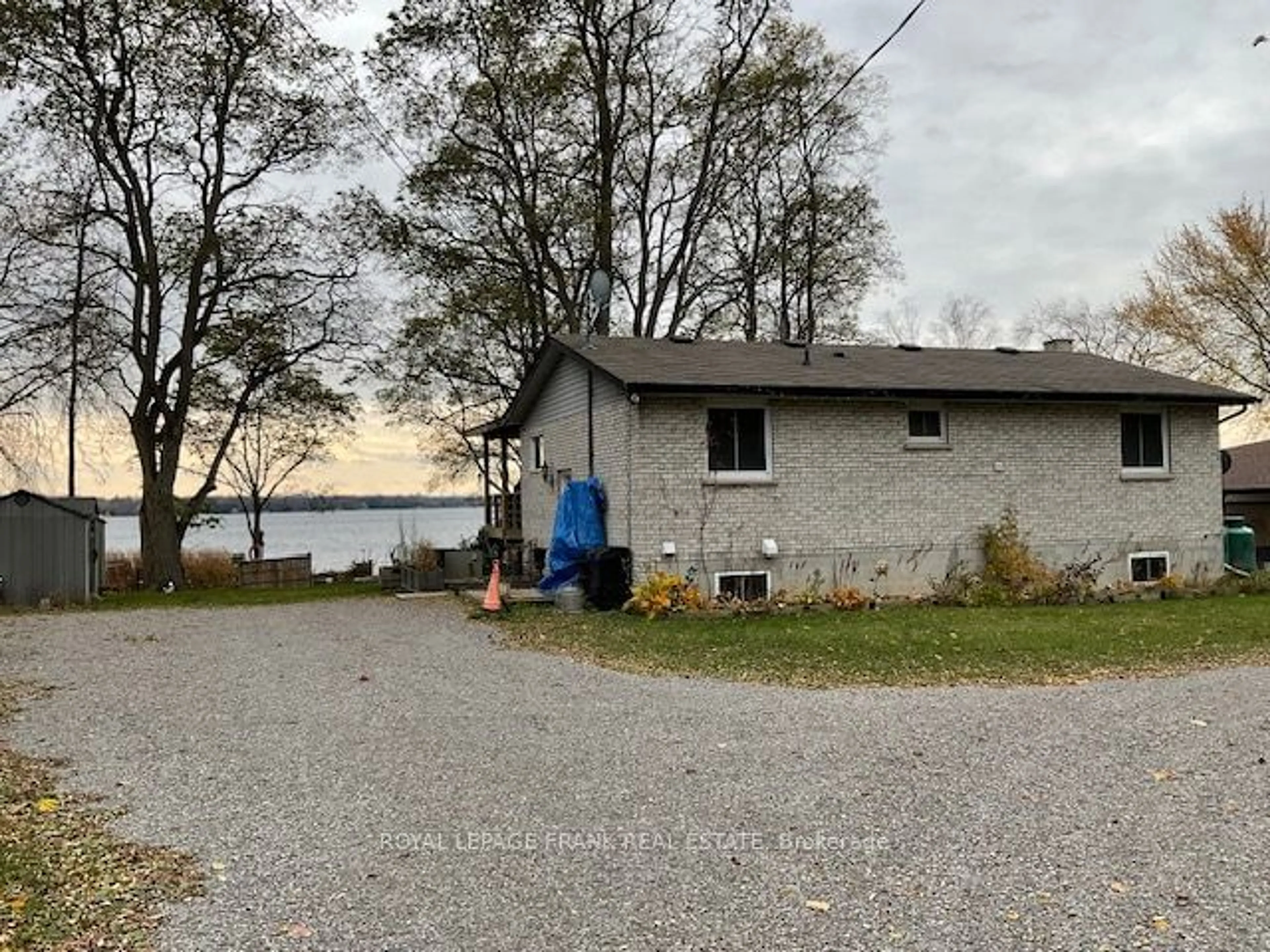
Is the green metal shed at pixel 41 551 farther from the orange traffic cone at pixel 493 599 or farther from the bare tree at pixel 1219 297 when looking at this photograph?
the bare tree at pixel 1219 297

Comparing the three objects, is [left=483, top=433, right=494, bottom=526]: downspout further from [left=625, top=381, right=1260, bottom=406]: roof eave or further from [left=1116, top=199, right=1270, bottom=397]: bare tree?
[left=1116, top=199, right=1270, bottom=397]: bare tree

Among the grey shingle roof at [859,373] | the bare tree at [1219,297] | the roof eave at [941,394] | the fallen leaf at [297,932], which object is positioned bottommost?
the fallen leaf at [297,932]

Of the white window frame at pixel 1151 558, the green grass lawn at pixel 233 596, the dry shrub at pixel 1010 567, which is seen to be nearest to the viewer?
the dry shrub at pixel 1010 567

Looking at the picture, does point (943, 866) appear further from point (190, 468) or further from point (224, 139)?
point (190, 468)

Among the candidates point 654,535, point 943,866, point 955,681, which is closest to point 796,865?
point 943,866

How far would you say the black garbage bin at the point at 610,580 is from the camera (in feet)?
49.5

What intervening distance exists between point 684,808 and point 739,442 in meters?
10.6

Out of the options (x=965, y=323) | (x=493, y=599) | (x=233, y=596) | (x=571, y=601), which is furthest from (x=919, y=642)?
(x=965, y=323)

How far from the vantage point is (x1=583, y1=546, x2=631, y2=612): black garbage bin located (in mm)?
15094

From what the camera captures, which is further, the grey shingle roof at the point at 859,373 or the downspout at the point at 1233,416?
the downspout at the point at 1233,416

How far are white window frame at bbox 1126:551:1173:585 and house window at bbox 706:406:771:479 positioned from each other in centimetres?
688

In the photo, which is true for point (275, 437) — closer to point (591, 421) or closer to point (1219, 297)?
point (591, 421)

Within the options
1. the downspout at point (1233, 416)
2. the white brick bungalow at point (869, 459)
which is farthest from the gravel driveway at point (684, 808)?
the downspout at point (1233, 416)

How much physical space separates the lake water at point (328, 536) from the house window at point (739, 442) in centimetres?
1013
